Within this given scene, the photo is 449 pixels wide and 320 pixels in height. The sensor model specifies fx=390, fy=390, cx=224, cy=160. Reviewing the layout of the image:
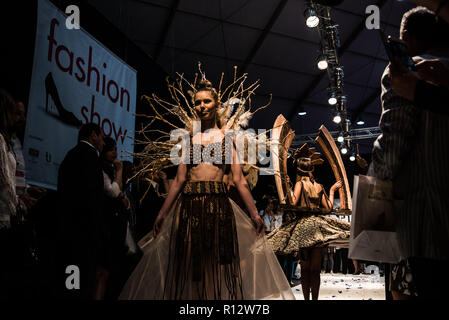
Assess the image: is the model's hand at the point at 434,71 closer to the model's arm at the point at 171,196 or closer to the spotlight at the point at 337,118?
the model's arm at the point at 171,196

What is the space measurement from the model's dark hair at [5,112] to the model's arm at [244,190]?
4.78 ft

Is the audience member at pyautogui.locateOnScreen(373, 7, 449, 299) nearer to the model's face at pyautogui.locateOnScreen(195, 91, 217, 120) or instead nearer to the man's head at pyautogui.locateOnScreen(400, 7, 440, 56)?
the man's head at pyautogui.locateOnScreen(400, 7, 440, 56)

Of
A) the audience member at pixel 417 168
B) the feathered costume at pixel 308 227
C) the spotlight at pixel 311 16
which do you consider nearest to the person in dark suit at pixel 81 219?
the audience member at pixel 417 168

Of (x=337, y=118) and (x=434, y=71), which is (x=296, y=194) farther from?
(x=337, y=118)

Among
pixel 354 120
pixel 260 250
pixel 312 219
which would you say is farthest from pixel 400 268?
pixel 354 120

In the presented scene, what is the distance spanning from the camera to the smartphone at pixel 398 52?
1.42 metres

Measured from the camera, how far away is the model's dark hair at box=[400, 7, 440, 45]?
1523 millimetres

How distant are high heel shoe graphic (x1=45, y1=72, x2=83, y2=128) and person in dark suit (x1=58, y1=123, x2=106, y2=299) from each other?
100 centimetres

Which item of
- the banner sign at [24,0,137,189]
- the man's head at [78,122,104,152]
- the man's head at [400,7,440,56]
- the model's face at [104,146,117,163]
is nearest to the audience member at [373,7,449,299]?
the man's head at [400,7,440,56]

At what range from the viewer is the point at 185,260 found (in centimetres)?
253

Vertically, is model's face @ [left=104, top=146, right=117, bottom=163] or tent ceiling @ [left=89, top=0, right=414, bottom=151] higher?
tent ceiling @ [left=89, top=0, right=414, bottom=151]

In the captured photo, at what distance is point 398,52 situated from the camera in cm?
142
